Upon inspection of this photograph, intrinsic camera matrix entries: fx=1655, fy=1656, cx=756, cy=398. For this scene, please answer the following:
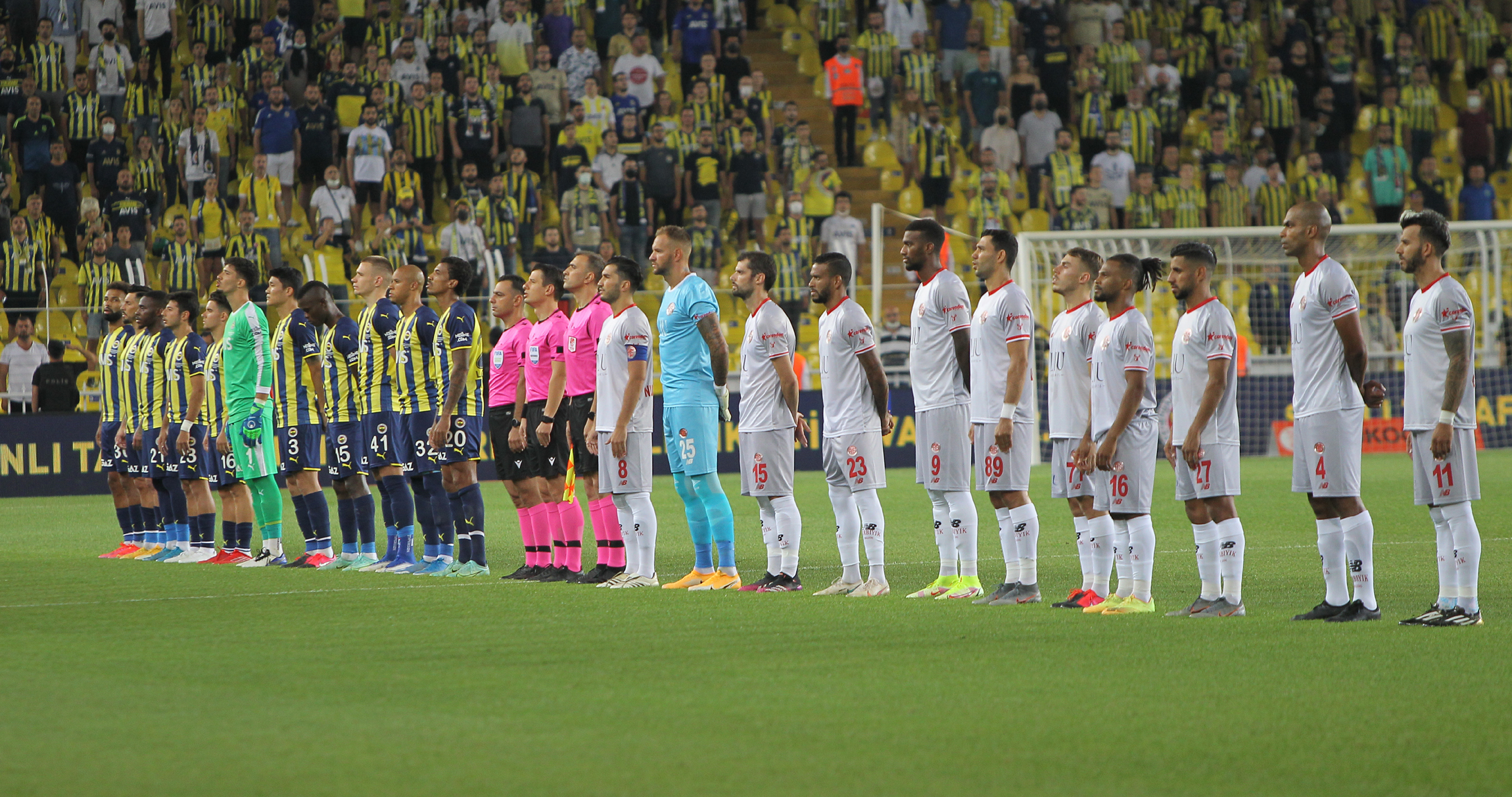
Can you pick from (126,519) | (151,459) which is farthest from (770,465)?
(126,519)

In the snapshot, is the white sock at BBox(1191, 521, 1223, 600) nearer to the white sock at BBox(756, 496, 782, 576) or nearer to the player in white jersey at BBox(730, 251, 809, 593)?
the player in white jersey at BBox(730, 251, 809, 593)

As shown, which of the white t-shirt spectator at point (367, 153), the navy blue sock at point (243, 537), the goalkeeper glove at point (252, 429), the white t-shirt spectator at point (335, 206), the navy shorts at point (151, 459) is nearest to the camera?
the goalkeeper glove at point (252, 429)

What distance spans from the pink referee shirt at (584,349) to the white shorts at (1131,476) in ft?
12.1

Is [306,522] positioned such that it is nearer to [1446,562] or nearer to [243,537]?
[243,537]

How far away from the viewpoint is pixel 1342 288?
27.1 feet

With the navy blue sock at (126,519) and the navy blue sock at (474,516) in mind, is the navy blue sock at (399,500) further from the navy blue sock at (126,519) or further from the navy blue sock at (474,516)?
the navy blue sock at (126,519)

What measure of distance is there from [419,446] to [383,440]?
0.43m

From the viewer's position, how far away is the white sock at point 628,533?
1055cm

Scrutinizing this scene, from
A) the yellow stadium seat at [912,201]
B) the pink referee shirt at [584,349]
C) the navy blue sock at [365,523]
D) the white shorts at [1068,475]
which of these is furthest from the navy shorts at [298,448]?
the yellow stadium seat at [912,201]

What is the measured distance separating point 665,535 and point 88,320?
1069 cm

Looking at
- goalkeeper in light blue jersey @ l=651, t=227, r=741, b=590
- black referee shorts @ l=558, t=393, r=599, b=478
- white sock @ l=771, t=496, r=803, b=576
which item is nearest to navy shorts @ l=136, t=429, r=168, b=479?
black referee shorts @ l=558, t=393, r=599, b=478

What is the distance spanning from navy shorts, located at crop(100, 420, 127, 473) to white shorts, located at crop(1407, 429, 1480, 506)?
1032cm

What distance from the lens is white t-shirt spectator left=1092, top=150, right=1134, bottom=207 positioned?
88.7ft

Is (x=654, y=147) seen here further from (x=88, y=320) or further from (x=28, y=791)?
(x=28, y=791)
